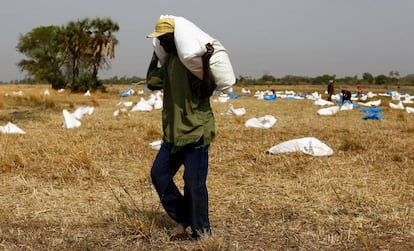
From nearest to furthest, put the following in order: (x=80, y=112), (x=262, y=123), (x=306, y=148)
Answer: (x=306, y=148)
(x=262, y=123)
(x=80, y=112)

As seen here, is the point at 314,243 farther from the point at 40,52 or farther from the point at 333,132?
the point at 40,52

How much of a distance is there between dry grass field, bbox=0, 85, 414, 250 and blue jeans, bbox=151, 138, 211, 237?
175 mm

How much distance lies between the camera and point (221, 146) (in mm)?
6758

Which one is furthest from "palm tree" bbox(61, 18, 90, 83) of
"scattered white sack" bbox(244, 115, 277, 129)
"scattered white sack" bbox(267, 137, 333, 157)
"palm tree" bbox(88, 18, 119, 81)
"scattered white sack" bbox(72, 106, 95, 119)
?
"scattered white sack" bbox(267, 137, 333, 157)

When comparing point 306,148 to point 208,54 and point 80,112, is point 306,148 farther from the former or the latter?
point 80,112

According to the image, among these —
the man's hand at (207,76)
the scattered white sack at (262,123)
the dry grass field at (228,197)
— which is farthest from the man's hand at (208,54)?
the scattered white sack at (262,123)

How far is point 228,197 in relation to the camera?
412 centimetres

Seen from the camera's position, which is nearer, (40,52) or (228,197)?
(228,197)

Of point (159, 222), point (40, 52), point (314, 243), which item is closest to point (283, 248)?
point (314, 243)

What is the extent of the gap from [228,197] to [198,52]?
188cm

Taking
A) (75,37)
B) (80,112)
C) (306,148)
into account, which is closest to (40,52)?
(75,37)

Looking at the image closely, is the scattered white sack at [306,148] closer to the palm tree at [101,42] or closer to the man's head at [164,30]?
the man's head at [164,30]

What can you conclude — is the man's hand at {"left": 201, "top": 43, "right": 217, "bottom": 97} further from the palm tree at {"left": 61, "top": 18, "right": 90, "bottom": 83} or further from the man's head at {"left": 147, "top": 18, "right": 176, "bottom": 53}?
the palm tree at {"left": 61, "top": 18, "right": 90, "bottom": 83}

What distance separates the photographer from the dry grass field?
3084mm
